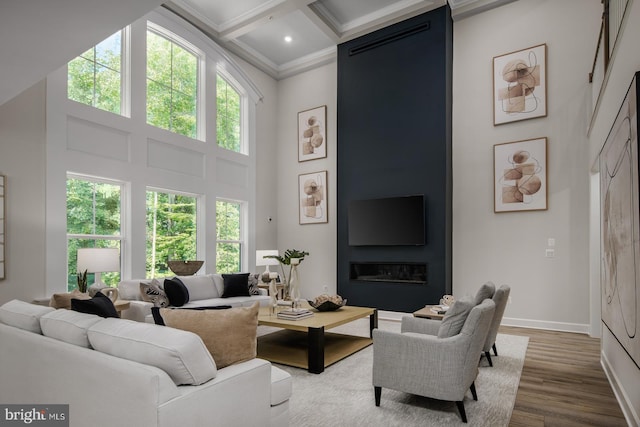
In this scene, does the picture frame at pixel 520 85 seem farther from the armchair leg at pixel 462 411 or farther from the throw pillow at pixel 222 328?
the throw pillow at pixel 222 328

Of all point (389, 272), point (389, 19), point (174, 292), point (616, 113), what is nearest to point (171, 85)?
point (174, 292)

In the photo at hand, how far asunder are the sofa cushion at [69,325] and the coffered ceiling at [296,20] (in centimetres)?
529

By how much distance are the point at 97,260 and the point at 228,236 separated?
3097mm

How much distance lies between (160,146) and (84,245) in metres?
1.80

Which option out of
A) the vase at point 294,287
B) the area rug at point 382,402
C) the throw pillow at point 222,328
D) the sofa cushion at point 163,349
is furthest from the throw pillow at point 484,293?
the sofa cushion at point 163,349

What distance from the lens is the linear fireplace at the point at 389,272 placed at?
6.19 meters

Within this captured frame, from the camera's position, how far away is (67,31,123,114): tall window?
505 cm

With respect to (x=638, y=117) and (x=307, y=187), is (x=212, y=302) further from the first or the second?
(x=638, y=117)

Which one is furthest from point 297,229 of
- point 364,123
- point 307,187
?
point 364,123

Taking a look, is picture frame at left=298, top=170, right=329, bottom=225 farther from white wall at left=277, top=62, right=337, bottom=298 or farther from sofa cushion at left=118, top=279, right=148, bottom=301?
sofa cushion at left=118, top=279, right=148, bottom=301

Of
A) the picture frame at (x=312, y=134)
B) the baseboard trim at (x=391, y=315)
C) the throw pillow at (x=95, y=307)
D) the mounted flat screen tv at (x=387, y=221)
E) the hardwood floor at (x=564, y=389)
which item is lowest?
the baseboard trim at (x=391, y=315)

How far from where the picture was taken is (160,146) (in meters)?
6.04

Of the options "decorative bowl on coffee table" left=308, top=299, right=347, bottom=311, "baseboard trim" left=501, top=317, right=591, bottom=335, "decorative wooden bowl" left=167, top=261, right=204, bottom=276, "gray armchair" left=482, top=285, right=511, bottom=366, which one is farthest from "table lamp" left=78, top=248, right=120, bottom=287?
"baseboard trim" left=501, top=317, right=591, bottom=335

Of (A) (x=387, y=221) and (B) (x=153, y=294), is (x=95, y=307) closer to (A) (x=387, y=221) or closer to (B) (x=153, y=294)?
(B) (x=153, y=294)
